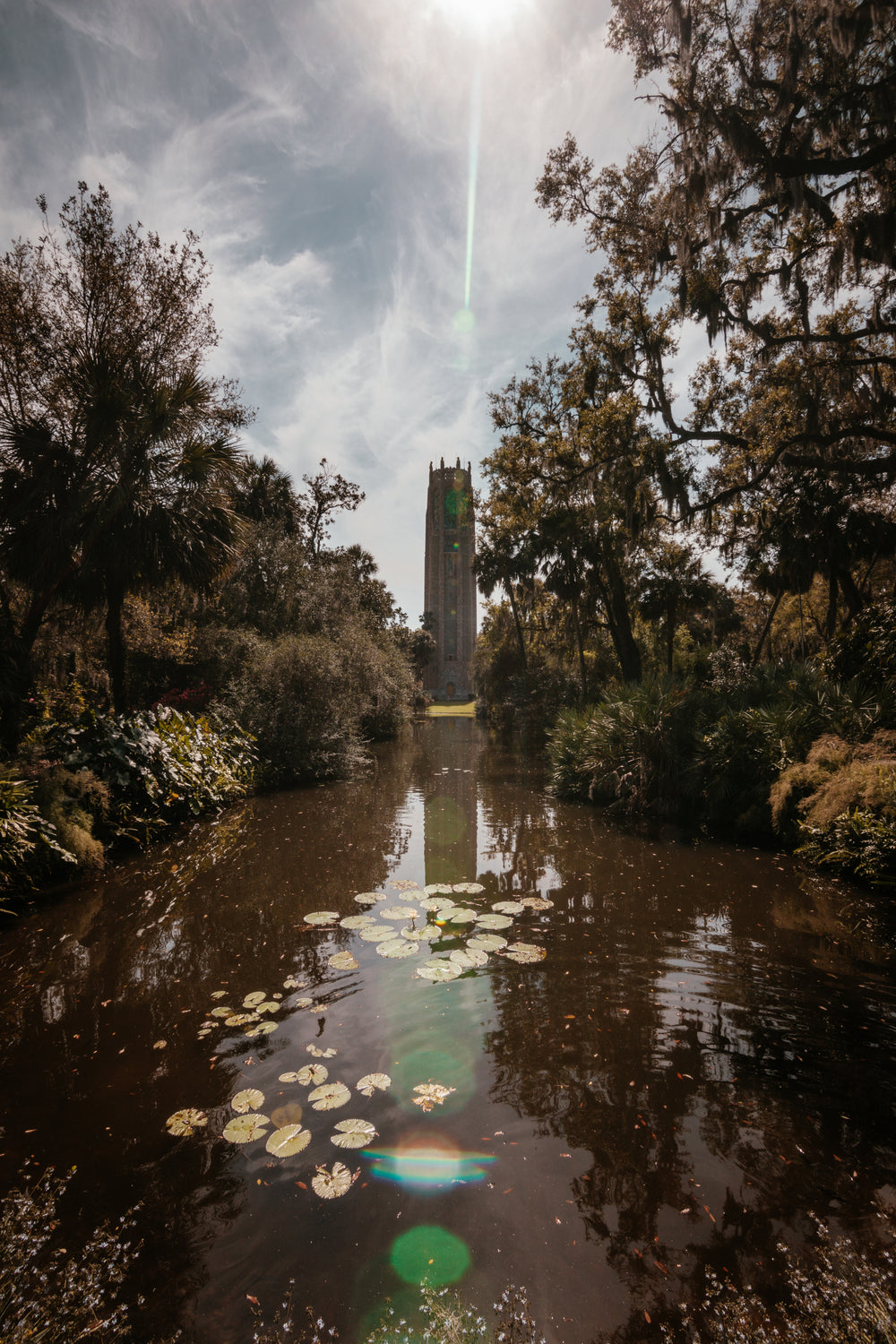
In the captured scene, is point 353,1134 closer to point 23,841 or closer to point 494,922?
point 494,922

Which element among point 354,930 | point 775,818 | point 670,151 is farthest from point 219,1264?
point 670,151

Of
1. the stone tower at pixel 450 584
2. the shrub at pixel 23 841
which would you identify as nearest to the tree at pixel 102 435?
the shrub at pixel 23 841

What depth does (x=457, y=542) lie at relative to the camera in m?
71.5

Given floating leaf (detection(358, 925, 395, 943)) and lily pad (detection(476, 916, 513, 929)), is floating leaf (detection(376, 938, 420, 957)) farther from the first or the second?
lily pad (detection(476, 916, 513, 929))

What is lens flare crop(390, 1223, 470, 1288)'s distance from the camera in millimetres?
1933

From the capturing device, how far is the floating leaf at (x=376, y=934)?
475 centimetres

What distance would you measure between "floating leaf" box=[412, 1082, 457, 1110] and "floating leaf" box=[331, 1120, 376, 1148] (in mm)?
272

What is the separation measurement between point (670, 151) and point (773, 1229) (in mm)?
10895

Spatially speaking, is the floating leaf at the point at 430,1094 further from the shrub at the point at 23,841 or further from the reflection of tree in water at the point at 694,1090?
the shrub at the point at 23,841

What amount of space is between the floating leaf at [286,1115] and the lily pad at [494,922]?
7.93 feet

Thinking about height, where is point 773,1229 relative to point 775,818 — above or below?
below

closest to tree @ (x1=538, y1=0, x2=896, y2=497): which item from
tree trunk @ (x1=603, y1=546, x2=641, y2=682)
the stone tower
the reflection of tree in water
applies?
tree trunk @ (x1=603, y1=546, x2=641, y2=682)

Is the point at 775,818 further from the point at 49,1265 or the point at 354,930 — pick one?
the point at 49,1265

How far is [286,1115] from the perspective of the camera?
2.73 meters
